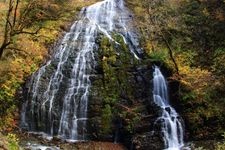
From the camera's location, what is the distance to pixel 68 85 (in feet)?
64.5

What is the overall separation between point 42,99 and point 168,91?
606cm

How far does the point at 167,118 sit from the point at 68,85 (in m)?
A: 5.03

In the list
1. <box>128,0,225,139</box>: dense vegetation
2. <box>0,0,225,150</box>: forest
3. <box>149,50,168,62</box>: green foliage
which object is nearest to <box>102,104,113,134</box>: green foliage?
<box>0,0,225,150</box>: forest

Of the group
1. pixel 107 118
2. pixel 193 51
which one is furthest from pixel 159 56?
pixel 107 118

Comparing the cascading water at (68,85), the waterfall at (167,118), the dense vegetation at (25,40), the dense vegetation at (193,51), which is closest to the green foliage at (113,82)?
the cascading water at (68,85)

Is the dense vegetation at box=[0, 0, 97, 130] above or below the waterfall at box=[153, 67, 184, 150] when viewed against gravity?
above

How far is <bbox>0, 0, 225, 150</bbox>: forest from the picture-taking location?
18.1 m

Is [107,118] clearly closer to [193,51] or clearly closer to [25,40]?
[193,51]

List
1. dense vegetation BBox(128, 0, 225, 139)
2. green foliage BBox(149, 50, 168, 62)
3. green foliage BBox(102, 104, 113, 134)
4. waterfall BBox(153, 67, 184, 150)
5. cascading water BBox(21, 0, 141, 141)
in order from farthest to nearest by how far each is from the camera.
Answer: green foliage BBox(149, 50, 168, 62), dense vegetation BBox(128, 0, 225, 139), cascading water BBox(21, 0, 141, 141), green foliage BBox(102, 104, 113, 134), waterfall BBox(153, 67, 184, 150)

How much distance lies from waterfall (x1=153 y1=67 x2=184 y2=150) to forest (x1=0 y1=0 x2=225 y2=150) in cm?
31

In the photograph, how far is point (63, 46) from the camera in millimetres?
22156

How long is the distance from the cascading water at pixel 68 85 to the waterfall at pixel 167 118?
235 cm

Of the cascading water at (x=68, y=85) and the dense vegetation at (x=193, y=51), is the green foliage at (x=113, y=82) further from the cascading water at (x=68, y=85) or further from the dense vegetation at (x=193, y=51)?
the dense vegetation at (x=193, y=51)

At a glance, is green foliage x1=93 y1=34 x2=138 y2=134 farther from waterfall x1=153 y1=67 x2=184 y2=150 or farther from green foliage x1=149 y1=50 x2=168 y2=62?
waterfall x1=153 y1=67 x2=184 y2=150
